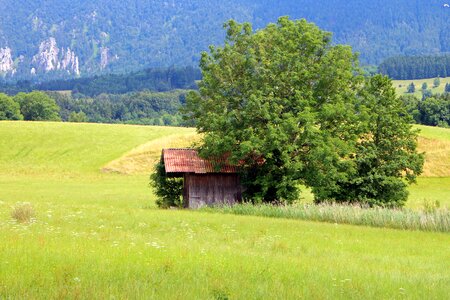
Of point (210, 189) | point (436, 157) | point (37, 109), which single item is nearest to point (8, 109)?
point (37, 109)

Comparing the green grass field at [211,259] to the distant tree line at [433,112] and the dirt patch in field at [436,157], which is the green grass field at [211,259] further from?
the distant tree line at [433,112]

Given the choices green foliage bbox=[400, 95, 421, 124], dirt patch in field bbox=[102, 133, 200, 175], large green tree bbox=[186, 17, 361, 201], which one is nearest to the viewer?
large green tree bbox=[186, 17, 361, 201]

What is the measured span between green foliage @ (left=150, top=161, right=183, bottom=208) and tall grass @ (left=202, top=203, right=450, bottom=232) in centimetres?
957

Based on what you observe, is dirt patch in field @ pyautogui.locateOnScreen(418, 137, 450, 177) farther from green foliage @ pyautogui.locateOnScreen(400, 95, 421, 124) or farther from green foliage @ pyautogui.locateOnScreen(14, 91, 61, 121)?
green foliage @ pyautogui.locateOnScreen(14, 91, 61, 121)

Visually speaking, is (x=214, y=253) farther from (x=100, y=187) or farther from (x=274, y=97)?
(x=100, y=187)

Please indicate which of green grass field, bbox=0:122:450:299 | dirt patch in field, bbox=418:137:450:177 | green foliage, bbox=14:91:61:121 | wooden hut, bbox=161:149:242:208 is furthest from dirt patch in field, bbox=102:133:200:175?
green foliage, bbox=14:91:61:121

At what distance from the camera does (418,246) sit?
24531 mm

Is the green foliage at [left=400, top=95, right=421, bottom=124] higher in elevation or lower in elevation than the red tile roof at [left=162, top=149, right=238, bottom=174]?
higher

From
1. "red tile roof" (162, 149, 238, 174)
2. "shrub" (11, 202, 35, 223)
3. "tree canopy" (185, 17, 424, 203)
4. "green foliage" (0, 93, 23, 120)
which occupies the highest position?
"green foliage" (0, 93, 23, 120)

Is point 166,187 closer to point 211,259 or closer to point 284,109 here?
point 284,109

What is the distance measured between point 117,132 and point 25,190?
45.8 meters

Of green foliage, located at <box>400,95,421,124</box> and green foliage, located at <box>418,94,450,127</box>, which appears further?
green foliage, located at <box>418,94,450,127</box>

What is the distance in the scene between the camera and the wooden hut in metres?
46.5

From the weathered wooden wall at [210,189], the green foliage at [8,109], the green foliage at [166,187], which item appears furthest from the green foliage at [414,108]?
the green foliage at [166,187]
